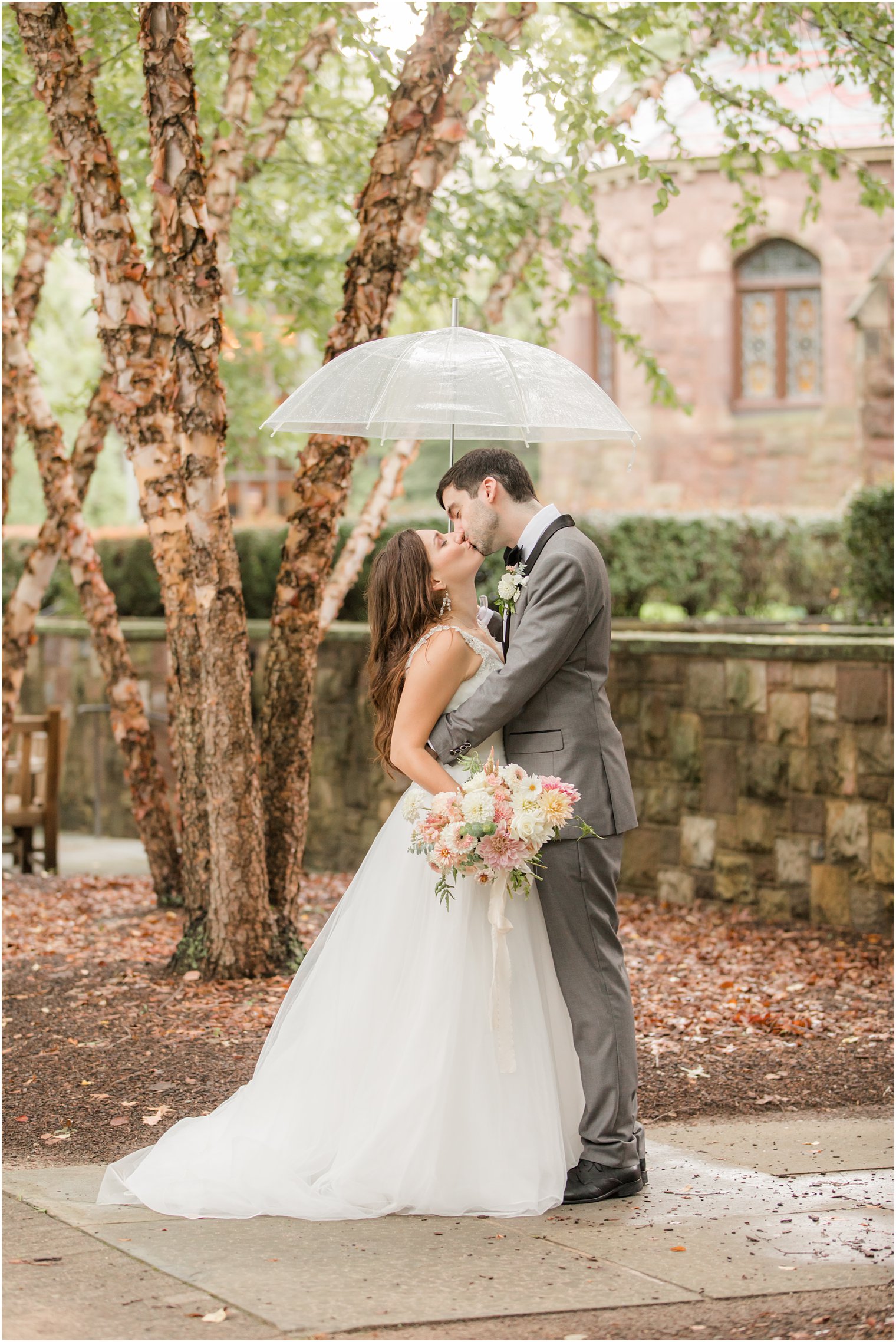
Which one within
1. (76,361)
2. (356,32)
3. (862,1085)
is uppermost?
(76,361)

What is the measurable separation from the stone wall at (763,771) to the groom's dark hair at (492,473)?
4126 mm

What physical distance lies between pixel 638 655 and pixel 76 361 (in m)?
22.0

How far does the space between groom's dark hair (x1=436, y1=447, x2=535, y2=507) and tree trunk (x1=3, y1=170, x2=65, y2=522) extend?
5167mm

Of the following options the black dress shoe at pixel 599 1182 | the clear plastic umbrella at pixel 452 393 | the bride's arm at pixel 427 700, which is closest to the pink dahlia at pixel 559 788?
the bride's arm at pixel 427 700

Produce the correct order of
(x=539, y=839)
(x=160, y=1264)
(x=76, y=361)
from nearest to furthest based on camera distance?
(x=160, y=1264) → (x=539, y=839) → (x=76, y=361)

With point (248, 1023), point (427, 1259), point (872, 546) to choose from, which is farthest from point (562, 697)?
point (872, 546)

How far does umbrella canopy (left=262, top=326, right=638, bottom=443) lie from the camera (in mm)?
4855

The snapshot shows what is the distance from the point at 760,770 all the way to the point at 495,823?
492 centimetres

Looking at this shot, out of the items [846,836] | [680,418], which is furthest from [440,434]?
→ [680,418]

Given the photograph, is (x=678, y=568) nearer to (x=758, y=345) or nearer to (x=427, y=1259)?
(x=758, y=345)

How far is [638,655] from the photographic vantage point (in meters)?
9.28

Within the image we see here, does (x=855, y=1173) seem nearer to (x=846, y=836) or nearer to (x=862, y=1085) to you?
(x=862, y=1085)

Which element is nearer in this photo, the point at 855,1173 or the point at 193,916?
the point at 855,1173

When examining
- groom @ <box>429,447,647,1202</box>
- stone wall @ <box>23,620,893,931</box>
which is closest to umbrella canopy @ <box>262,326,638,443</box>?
groom @ <box>429,447,647,1202</box>
